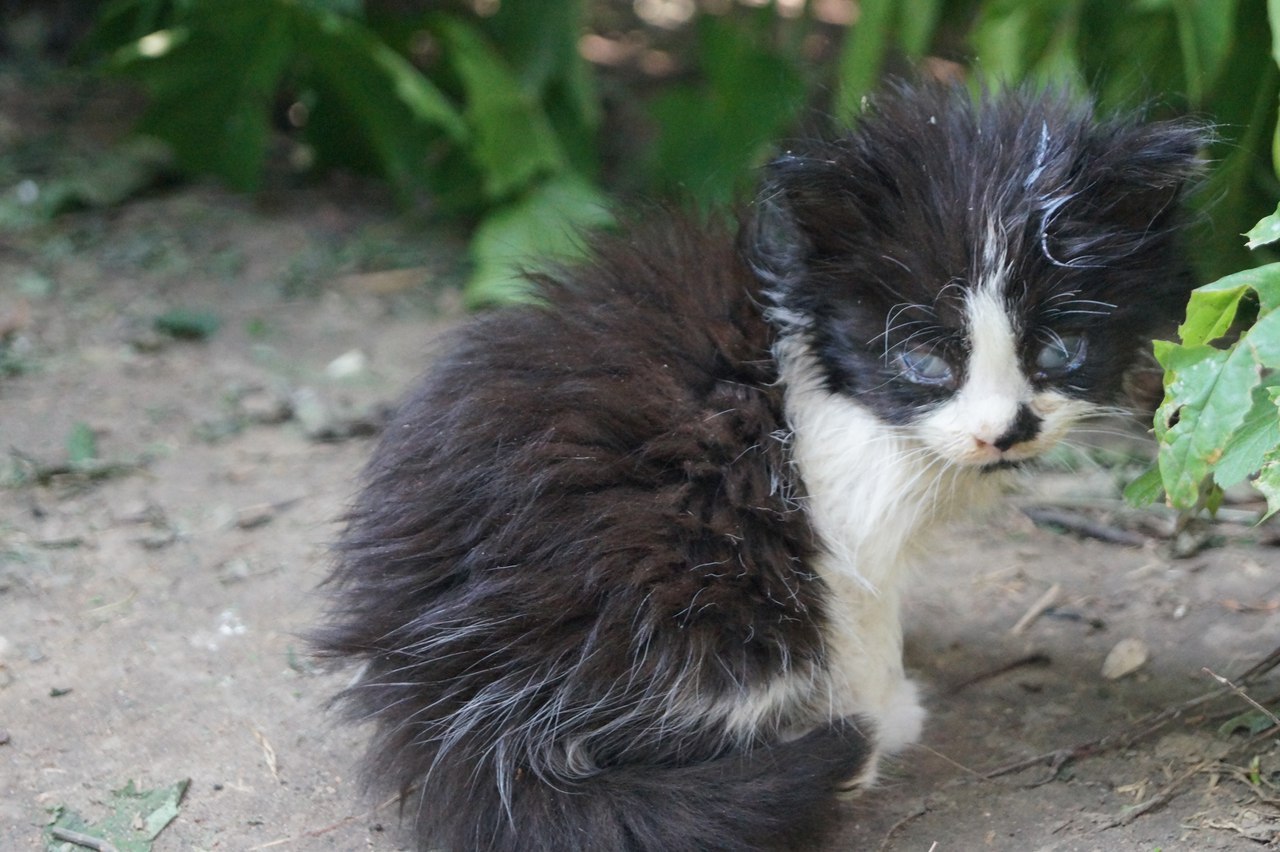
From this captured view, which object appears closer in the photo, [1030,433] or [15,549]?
[1030,433]

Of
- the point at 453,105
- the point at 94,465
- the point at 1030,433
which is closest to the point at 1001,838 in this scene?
the point at 1030,433

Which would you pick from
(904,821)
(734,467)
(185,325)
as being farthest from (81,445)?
(904,821)

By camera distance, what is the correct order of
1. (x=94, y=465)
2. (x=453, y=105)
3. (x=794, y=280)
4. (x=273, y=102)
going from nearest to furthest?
(x=794, y=280), (x=94, y=465), (x=453, y=105), (x=273, y=102)

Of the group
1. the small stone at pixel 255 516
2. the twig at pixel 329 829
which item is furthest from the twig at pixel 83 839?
the small stone at pixel 255 516

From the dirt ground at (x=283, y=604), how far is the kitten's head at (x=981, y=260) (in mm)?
766

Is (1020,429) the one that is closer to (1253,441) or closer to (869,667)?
(1253,441)

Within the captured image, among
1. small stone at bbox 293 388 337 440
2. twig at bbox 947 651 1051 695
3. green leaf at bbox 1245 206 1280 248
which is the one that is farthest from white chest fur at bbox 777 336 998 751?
small stone at bbox 293 388 337 440

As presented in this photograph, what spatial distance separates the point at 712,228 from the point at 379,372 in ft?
6.97

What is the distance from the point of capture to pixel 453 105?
5.68 metres

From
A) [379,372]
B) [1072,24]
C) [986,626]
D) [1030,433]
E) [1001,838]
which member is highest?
[1072,24]

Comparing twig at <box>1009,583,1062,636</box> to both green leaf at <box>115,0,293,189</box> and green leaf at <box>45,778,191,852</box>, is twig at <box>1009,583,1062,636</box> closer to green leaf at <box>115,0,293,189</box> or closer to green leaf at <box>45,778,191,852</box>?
green leaf at <box>45,778,191,852</box>

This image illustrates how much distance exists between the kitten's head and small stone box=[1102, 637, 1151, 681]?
Result: 0.86m

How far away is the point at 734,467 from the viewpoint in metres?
2.59

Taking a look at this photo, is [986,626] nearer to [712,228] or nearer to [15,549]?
[712,228]
